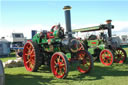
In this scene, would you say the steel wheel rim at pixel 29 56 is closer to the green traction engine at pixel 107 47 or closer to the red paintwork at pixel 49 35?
the red paintwork at pixel 49 35

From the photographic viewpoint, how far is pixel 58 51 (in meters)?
5.55

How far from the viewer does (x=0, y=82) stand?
3084mm

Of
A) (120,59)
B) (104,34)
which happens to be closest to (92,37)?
(104,34)

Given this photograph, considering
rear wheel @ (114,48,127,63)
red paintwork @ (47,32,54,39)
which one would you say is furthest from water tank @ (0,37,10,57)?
rear wheel @ (114,48,127,63)

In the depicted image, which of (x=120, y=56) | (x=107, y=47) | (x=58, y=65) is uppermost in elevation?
(x=107, y=47)

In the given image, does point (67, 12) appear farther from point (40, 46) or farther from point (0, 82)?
point (0, 82)

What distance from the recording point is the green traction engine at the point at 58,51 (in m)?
4.87

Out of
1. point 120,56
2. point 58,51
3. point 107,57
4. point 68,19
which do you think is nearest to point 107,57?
point 107,57

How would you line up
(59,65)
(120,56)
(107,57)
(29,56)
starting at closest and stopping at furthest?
1. (59,65)
2. (29,56)
3. (107,57)
4. (120,56)

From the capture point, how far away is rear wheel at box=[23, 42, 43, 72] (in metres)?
5.68

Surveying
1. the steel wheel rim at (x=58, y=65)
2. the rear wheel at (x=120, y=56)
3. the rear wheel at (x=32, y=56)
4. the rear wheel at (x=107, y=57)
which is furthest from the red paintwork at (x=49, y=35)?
the rear wheel at (x=120, y=56)

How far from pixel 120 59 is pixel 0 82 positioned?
6585mm

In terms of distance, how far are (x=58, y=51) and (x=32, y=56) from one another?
119 cm

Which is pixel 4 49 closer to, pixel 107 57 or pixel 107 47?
pixel 107 47
